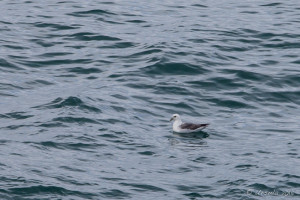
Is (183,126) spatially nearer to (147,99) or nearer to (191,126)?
(191,126)

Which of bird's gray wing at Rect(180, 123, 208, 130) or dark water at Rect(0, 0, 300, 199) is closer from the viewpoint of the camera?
dark water at Rect(0, 0, 300, 199)

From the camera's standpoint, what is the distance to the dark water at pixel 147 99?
18.1 metres

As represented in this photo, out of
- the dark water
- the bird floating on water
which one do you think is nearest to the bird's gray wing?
the bird floating on water

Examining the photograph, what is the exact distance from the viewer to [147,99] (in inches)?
984

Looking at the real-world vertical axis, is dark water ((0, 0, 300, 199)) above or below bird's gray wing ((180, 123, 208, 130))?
above

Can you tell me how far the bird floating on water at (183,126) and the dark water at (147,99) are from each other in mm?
295

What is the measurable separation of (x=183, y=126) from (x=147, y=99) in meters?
2.68

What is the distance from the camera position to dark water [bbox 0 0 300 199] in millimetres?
18094

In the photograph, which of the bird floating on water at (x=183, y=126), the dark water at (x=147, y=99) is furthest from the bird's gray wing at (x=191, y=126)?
the dark water at (x=147, y=99)

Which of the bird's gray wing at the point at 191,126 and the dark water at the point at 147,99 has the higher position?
the dark water at the point at 147,99

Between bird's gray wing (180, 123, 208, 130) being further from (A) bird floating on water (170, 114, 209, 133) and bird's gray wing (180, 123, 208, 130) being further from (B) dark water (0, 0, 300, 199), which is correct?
(B) dark water (0, 0, 300, 199)

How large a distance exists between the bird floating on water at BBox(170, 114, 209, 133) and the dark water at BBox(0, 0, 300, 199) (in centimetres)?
30

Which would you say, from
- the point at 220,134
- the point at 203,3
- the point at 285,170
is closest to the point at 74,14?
the point at 203,3

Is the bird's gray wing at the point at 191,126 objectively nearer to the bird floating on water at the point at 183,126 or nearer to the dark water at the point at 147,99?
the bird floating on water at the point at 183,126
